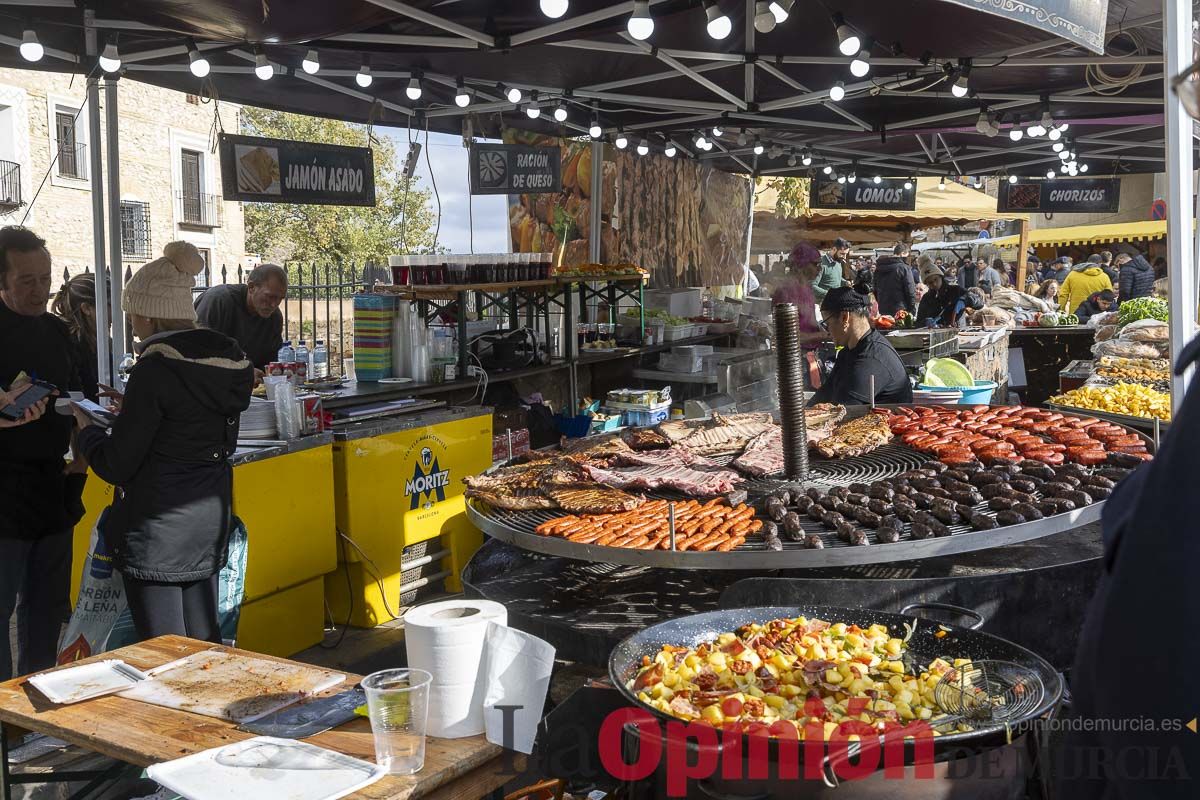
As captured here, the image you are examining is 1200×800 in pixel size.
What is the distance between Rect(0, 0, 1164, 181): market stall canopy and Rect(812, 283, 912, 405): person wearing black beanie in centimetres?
204

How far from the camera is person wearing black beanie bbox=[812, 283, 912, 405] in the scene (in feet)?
22.6

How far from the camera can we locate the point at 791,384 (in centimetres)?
445

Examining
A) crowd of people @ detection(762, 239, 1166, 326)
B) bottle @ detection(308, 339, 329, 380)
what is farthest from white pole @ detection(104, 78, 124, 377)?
crowd of people @ detection(762, 239, 1166, 326)

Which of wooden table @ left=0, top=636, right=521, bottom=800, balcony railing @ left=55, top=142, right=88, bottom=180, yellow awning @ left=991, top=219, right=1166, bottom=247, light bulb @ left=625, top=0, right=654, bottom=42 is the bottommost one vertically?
wooden table @ left=0, top=636, right=521, bottom=800

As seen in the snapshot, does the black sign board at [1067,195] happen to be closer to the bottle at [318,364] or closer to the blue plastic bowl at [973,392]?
the blue plastic bowl at [973,392]

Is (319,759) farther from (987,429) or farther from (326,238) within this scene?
(326,238)

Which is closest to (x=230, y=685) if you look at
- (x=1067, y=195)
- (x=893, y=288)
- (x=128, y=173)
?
(x=893, y=288)

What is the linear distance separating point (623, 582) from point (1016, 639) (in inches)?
67.5

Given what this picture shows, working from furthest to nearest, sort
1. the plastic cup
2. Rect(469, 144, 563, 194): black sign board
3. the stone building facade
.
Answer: the stone building facade < Rect(469, 144, 563, 194): black sign board < the plastic cup

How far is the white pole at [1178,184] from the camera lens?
305 centimetres

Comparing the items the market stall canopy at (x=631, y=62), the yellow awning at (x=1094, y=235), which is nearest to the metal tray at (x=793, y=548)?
the market stall canopy at (x=631, y=62)

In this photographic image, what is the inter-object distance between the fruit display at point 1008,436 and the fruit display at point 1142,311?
6.28 metres

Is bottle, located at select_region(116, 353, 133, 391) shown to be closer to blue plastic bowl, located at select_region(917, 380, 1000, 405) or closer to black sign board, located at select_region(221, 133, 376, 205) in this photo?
black sign board, located at select_region(221, 133, 376, 205)

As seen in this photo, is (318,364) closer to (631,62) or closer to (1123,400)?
(631,62)
